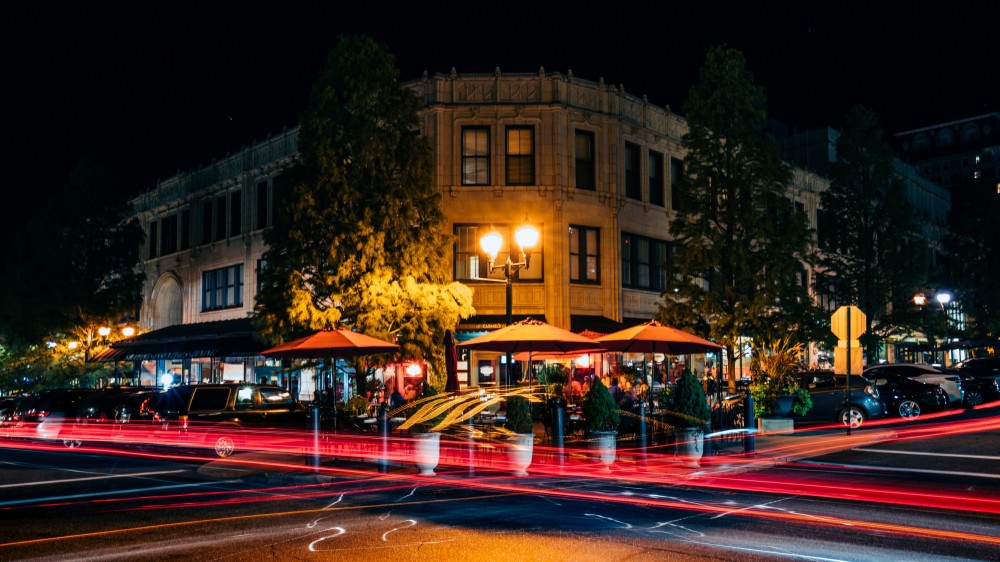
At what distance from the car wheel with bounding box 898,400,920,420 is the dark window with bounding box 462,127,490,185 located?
1508 cm

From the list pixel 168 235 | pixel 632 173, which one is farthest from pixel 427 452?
pixel 168 235

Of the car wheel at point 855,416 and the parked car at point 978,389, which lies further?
the parked car at point 978,389

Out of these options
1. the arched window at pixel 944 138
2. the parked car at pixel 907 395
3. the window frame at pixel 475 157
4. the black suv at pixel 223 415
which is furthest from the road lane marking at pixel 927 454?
the arched window at pixel 944 138

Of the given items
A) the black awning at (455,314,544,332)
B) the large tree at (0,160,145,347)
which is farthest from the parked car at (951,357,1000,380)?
the large tree at (0,160,145,347)

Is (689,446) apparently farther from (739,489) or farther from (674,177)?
(674,177)

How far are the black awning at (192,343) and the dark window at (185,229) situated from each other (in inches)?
185

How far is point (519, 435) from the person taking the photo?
48.0ft

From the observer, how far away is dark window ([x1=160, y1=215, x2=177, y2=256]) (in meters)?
44.7

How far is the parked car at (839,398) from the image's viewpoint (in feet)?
79.0

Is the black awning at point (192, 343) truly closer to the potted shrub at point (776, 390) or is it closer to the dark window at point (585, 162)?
the dark window at point (585, 162)

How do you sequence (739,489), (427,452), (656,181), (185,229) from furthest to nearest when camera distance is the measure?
(185,229)
(656,181)
(427,452)
(739,489)

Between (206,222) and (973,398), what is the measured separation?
110 feet

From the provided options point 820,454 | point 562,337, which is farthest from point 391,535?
point 820,454

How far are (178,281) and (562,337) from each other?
1215 inches
